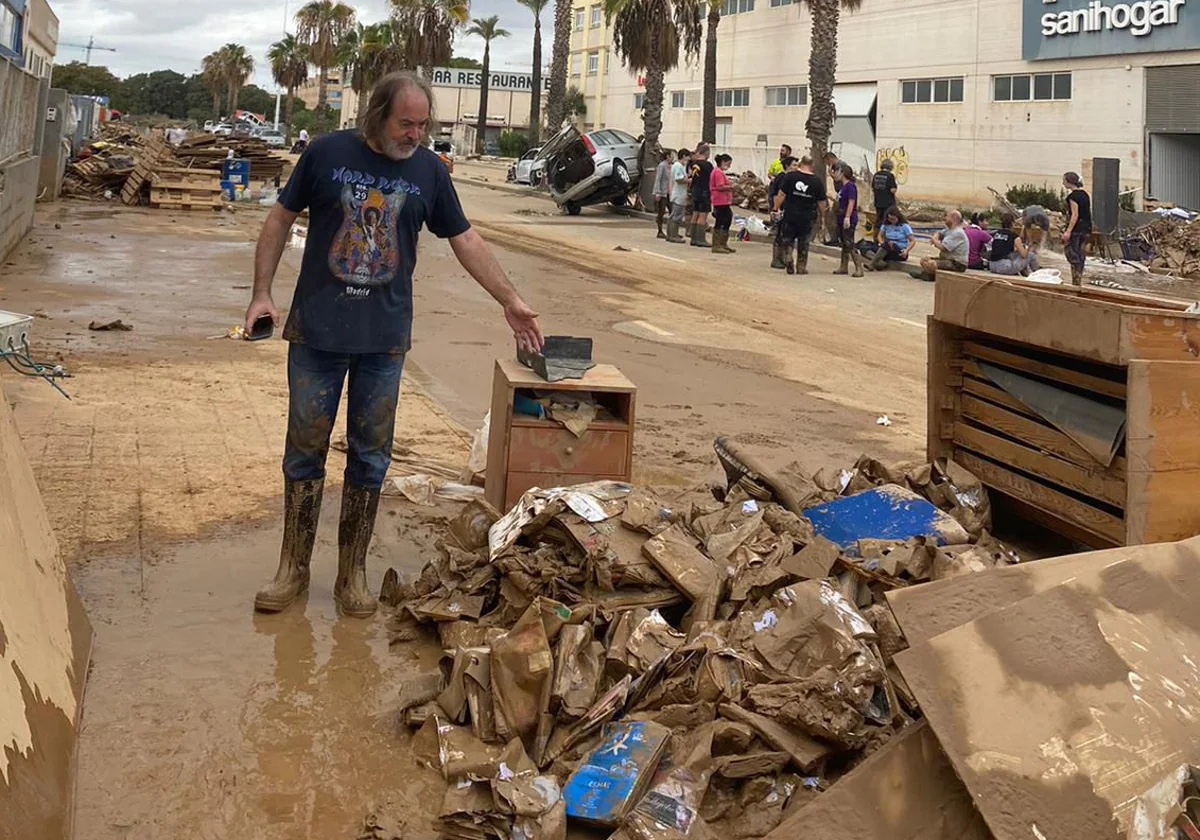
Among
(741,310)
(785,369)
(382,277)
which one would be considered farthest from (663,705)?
(741,310)

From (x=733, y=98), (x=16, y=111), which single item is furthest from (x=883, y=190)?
(x=733, y=98)

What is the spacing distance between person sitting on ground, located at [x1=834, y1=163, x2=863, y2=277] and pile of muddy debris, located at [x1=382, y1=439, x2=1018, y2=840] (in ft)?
43.8

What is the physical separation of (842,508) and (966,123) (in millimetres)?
34991

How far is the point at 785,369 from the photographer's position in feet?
34.2

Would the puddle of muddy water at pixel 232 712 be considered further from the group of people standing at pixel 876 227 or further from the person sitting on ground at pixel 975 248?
the person sitting on ground at pixel 975 248

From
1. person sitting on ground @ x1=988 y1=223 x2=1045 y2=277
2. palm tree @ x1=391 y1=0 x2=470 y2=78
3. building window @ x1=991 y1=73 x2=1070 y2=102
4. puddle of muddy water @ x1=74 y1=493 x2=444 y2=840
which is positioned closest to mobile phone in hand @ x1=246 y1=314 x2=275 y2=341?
puddle of muddy water @ x1=74 y1=493 x2=444 y2=840

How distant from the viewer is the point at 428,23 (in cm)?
5869

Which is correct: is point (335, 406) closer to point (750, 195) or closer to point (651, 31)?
point (651, 31)

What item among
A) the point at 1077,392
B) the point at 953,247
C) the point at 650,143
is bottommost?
the point at 1077,392

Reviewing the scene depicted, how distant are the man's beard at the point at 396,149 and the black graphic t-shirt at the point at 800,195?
543 inches

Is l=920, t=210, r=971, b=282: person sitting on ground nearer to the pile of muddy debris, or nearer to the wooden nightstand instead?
the pile of muddy debris

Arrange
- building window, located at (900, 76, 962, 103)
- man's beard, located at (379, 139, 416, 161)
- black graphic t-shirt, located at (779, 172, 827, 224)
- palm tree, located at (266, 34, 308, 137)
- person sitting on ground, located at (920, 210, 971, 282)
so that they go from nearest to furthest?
1. man's beard, located at (379, 139, 416, 161)
2. person sitting on ground, located at (920, 210, 971, 282)
3. black graphic t-shirt, located at (779, 172, 827, 224)
4. building window, located at (900, 76, 962, 103)
5. palm tree, located at (266, 34, 308, 137)

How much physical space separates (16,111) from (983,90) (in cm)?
2836

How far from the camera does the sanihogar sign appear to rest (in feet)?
96.8
